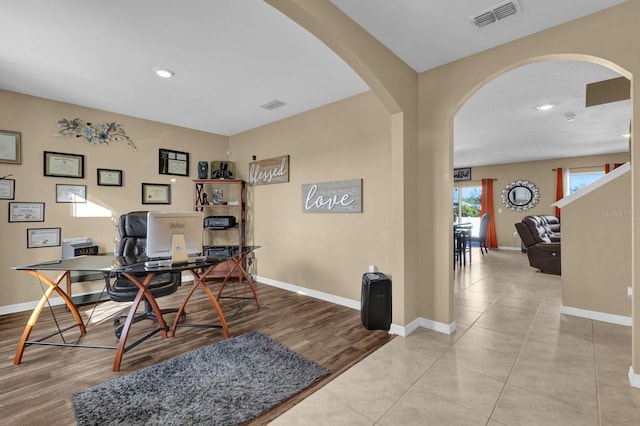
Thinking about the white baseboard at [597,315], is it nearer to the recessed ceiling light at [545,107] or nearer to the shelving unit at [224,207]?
the recessed ceiling light at [545,107]

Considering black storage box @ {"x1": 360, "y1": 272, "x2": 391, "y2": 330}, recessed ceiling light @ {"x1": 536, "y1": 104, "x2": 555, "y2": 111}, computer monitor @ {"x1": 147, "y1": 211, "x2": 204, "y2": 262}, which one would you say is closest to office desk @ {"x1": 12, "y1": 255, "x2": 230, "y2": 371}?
computer monitor @ {"x1": 147, "y1": 211, "x2": 204, "y2": 262}

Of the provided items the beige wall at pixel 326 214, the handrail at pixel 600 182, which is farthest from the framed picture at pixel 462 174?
the beige wall at pixel 326 214

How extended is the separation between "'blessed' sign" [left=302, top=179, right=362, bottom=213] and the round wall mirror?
22.7 ft

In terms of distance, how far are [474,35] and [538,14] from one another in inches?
15.8

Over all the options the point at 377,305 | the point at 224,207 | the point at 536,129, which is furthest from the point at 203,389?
the point at 536,129

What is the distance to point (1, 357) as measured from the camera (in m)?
2.33

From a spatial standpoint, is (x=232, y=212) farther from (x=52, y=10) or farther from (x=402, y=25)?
(x=402, y=25)

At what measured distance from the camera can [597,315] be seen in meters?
3.05

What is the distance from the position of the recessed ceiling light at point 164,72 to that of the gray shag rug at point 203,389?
8.63 feet

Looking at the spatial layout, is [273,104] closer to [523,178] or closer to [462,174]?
[462,174]

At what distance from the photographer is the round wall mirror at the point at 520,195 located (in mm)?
7812

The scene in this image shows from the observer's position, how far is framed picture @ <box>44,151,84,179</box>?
360 cm

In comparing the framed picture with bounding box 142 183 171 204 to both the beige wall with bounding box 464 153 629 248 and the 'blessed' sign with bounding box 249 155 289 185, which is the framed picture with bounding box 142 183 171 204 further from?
the beige wall with bounding box 464 153 629 248

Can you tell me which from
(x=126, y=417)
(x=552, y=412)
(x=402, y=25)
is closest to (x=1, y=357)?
(x=126, y=417)
